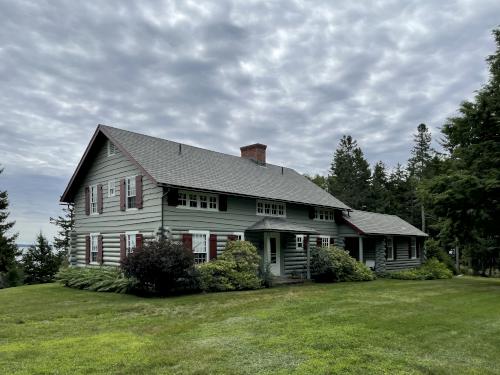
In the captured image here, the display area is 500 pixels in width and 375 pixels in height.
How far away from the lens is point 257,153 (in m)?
27.1

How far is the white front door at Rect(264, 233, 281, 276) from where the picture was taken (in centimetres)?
2156

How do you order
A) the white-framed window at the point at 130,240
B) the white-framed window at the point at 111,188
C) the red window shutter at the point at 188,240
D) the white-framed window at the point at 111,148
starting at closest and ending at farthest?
the red window shutter at the point at 188,240, the white-framed window at the point at 130,240, the white-framed window at the point at 111,148, the white-framed window at the point at 111,188

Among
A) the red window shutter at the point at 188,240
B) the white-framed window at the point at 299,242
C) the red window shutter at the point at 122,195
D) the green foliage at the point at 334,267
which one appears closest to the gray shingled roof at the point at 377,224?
the green foliage at the point at 334,267

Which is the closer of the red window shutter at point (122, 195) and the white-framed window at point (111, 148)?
the red window shutter at point (122, 195)

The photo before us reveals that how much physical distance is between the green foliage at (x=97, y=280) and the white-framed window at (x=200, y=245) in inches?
124

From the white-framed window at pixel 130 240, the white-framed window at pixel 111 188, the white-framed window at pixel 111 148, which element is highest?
the white-framed window at pixel 111 148

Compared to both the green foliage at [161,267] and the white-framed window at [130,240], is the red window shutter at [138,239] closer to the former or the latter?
the white-framed window at [130,240]

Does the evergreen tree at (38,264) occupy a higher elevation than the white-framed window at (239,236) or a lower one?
lower

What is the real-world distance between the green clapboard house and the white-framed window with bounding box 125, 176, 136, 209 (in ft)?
0.15

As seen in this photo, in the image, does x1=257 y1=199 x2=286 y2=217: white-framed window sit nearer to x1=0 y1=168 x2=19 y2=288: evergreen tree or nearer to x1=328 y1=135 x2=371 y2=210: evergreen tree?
x1=0 y1=168 x2=19 y2=288: evergreen tree

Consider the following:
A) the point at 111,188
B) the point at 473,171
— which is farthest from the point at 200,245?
the point at 473,171

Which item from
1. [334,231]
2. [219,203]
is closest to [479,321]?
[219,203]

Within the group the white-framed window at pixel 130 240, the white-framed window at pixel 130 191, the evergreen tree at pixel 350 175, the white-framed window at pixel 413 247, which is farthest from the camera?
the evergreen tree at pixel 350 175

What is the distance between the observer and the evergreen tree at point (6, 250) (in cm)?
2770
